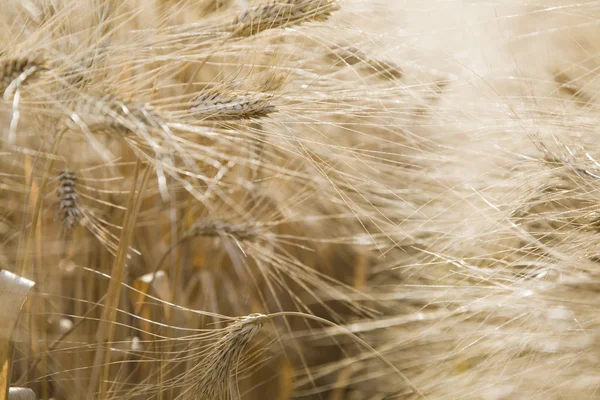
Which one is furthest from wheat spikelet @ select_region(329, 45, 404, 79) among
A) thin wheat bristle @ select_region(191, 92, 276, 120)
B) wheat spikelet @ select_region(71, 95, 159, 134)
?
wheat spikelet @ select_region(71, 95, 159, 134)

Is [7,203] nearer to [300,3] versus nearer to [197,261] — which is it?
[197,261]

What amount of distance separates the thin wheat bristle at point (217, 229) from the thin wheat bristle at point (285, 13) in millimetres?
309

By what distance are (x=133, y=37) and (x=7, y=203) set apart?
0.46 m

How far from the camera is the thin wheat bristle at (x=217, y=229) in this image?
929 millimetres

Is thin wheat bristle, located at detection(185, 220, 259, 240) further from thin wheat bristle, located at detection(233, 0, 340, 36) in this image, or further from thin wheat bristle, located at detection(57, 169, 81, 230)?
thin wheat bristle, located at detection(233, 0, 340, 36)

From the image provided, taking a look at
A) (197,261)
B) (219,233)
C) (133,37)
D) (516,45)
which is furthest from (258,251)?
(516,45)

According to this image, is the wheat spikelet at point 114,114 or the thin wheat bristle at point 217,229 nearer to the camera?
the wheat spikelet at point 114,114

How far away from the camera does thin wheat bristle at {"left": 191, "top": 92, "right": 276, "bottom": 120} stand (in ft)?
2.25

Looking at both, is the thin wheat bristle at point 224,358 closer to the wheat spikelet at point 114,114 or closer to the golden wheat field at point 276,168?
the golden wheat field at point 276,168

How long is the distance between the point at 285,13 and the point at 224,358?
412mm

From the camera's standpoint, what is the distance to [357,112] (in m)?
0.77

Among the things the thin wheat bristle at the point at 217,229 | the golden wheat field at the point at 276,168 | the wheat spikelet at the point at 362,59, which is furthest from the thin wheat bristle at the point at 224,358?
the wheat spikelet at the point at 362,59

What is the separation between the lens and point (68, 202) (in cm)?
83

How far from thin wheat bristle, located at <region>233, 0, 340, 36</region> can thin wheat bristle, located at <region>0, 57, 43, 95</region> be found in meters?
0.23
